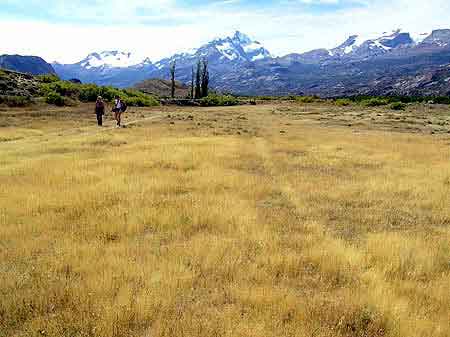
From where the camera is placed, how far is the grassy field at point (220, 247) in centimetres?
655

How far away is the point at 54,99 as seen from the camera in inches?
1906

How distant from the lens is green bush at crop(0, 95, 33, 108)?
4384 cm

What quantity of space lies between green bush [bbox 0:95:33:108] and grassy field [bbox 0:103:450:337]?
85.4 feet

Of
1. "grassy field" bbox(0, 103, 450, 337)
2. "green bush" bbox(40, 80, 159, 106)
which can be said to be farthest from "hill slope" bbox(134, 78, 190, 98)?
"grassy field" bbox(0, 103, 450, 337)

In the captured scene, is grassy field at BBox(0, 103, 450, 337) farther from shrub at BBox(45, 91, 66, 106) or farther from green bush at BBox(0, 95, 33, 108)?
shrub at BBox(45, 91, 66, 106)

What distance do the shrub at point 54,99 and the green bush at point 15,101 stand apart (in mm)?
2280

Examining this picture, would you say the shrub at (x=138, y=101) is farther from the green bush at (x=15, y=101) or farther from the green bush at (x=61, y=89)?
the green bush at (x=15, y=101)

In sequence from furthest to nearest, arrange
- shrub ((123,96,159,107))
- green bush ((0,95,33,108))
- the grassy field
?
shrub ((123,96,159,107)), green bush ((0,95,33,108)), the grassy field

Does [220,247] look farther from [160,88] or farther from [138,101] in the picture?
[160,88]

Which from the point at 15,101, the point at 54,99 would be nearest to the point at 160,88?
the point at 54,99

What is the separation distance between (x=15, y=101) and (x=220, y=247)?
138 ft

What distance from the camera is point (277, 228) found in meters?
11.1

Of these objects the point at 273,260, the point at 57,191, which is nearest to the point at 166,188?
the point at 57,191

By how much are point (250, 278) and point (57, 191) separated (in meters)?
8.39
